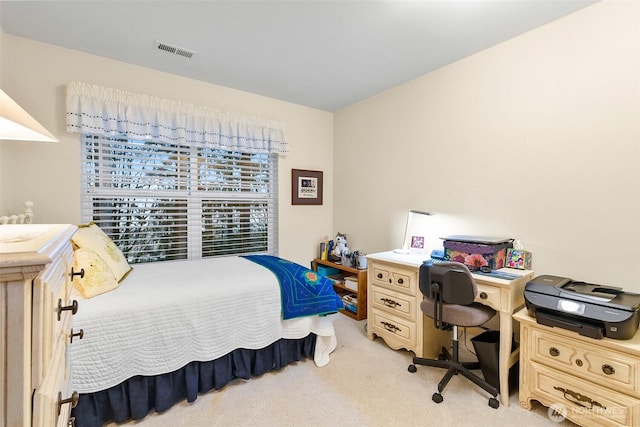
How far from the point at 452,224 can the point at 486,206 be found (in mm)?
330

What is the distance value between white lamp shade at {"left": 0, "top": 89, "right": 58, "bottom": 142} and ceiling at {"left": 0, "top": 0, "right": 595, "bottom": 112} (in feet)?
3.86

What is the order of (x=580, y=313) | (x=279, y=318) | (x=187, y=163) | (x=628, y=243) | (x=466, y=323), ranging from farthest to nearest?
1. (x=187, y=163)
2. (x=279, y=318)
3. (x=466, y=323)
4. (x=628, y=243)
5. (x=580, y=313)

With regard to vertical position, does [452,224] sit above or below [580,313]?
above

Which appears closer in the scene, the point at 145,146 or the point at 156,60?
the point at 156,60

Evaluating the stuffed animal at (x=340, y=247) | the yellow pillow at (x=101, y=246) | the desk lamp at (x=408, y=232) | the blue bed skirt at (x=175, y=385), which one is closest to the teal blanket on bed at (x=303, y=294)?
the blue bed skirt at (x=175, y=385)

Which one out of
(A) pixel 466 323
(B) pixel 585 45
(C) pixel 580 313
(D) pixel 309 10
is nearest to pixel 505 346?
(A) pixel 466 323

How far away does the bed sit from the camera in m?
1.54

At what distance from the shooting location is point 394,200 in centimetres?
312

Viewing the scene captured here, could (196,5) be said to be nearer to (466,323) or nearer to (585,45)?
(585,45)

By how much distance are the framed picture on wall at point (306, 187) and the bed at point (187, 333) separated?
135cm

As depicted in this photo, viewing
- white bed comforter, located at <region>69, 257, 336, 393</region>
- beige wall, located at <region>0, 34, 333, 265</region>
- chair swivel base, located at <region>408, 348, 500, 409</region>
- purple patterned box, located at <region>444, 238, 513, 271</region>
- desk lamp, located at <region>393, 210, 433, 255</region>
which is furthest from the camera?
desk lamp, located at <region>393, 210, 433, 255</region>

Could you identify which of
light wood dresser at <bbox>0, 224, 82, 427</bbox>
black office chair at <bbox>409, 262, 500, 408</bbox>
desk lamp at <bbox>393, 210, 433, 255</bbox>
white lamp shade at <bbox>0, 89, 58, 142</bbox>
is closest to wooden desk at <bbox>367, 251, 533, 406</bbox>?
black office chair at <bbox>409, 262, 500, 408</bbox>

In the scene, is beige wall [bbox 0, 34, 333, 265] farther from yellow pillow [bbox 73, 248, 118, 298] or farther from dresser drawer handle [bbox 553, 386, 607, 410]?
dresser drawer handle [bbox 553, 386, 607, 410]

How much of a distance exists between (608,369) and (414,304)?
110cm
